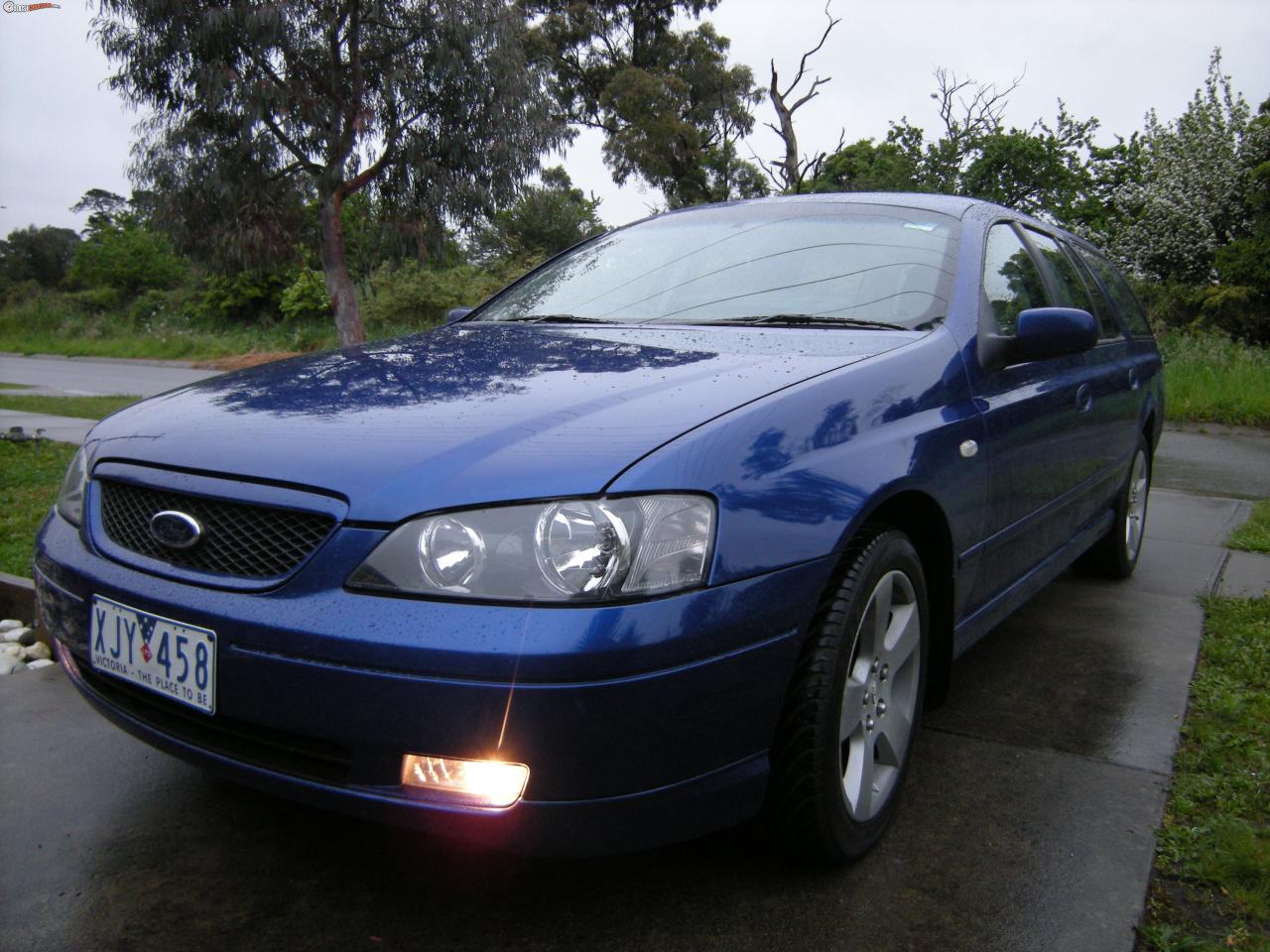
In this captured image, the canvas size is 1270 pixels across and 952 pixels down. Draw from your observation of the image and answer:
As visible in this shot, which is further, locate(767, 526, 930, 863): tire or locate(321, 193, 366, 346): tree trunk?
locate(321, 193, 366, 346): tree trunk

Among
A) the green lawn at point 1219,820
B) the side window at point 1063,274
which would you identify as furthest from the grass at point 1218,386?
the green lawn at point 1219,820

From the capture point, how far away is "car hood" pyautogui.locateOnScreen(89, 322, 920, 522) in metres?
1.76

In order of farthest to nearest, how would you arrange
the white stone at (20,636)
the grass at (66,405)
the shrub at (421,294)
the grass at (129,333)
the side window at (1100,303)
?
the grass at (129,333)
the shrub at (421,294)
the grass at (66,405)
the side window at (1100,303)
the white stone at (20,636)

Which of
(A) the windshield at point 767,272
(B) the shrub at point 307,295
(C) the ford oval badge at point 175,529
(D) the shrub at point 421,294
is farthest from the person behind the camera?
(B) the shrub at point 307,295

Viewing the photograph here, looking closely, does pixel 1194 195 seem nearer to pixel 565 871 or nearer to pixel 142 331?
pixel 565 871

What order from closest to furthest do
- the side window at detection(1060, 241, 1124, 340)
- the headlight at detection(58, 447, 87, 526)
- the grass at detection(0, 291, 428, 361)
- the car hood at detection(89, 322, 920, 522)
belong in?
1. the car hood at detection(89, 322, 920, 522)
2. the headlight at detection(58, 447, 87, 526)
3. the side window at detection(1060, 241, 1124, 340)
4. the grass at detection(0, 291, 428, 361)

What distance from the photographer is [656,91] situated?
32.7 meters

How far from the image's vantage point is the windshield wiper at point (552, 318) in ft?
9.96

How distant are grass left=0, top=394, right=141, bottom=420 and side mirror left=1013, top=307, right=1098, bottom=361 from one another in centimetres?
940

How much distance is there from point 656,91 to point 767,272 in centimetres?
3171

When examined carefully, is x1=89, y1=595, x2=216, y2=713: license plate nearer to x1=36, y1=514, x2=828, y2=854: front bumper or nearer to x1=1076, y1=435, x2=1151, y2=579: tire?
x1=36, y1=514, x2=828, y2=854: front bumper

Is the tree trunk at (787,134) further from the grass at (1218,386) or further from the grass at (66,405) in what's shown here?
the grass at (66,405)

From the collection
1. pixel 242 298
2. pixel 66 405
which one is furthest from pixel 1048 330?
pixel 242 298

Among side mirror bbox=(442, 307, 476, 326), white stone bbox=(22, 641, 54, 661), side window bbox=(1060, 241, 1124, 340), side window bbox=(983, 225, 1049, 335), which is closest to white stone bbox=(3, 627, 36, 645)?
white stone bbox=(22, 641, 54, 661)
